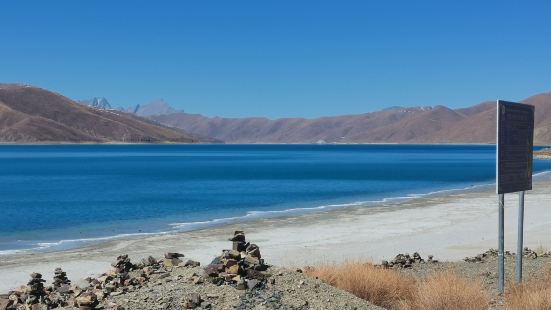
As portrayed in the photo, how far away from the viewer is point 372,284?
10328mm

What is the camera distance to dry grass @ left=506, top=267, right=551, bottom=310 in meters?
8.12

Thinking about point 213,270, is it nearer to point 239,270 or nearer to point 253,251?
point 239,270

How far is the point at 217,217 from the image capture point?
3300cm

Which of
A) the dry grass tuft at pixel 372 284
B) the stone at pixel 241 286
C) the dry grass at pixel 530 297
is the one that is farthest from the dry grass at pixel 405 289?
the stone at pixel 241 286

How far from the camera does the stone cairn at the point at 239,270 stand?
29.9 feet

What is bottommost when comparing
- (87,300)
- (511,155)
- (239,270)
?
(87,300)

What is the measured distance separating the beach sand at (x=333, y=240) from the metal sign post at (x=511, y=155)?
6555mm

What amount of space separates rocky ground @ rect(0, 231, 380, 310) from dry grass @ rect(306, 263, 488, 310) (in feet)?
2.77

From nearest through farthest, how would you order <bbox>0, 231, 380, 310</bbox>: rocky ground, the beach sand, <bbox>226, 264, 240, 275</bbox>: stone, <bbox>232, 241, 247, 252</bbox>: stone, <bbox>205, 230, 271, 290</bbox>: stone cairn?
<bbox>0, 231, 380, 310</bbox>: rocky ground → <bbox>205, 230, 271, 290</bbox>: stone cairn → <bbox>226, 264, 240, 275</bbox>: stone → <bbox>232, 241, 247, 252</bbox>: stone → the beach sand

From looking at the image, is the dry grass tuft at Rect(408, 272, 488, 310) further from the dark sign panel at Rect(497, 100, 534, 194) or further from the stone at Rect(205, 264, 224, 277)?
the stone at Rect(205, 264, 224, 277)

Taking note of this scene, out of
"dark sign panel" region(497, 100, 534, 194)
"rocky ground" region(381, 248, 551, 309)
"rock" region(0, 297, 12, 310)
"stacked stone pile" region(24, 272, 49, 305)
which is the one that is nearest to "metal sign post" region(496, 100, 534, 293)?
"dark sign panel" region(497, 100, 534, 194)

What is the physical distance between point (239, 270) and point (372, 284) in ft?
7.55

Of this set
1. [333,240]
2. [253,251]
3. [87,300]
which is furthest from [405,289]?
[333,240]

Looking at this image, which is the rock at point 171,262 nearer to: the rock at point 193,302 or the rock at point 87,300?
A: the rock at point 87,300
